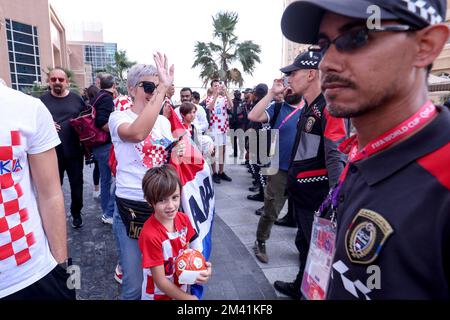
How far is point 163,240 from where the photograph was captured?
1.84m

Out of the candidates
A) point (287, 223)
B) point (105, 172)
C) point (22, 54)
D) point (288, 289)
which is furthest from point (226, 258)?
point (22, 54)

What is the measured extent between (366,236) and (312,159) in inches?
63.6

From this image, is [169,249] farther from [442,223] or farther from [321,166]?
[442,223]

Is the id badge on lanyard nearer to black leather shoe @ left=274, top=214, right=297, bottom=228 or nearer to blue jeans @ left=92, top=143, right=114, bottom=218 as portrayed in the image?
black leather shoe @ left=274, top=214, right=297, bottom=228

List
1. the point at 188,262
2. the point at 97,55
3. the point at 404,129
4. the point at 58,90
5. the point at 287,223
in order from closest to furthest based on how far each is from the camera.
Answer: the point at 404,129, the point at 188,262, the point at 58,90, the point at 287,223, the point at 97,55

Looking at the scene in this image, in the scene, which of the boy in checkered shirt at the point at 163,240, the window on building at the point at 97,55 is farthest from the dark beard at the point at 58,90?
the window on building at the point at 97,55

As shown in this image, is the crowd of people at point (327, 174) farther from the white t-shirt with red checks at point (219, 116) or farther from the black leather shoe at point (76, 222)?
the white t-shirt with red checks at point (219, 116)

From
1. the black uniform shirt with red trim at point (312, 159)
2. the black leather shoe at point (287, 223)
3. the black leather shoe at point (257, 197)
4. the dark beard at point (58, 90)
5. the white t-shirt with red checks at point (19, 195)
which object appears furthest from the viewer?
the black leather shoe at point (257, 197)

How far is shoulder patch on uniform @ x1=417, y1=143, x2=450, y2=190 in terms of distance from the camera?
70 centimetres

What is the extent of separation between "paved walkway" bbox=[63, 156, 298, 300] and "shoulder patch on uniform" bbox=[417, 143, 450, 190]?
92.5 inches

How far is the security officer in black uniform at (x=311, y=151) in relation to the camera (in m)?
2.14

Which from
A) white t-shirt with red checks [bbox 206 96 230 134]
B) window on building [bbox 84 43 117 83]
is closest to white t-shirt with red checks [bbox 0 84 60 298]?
white t-shirt with red checks [bbox 206 96 230 134]

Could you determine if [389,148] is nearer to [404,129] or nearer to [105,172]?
[404,129]
